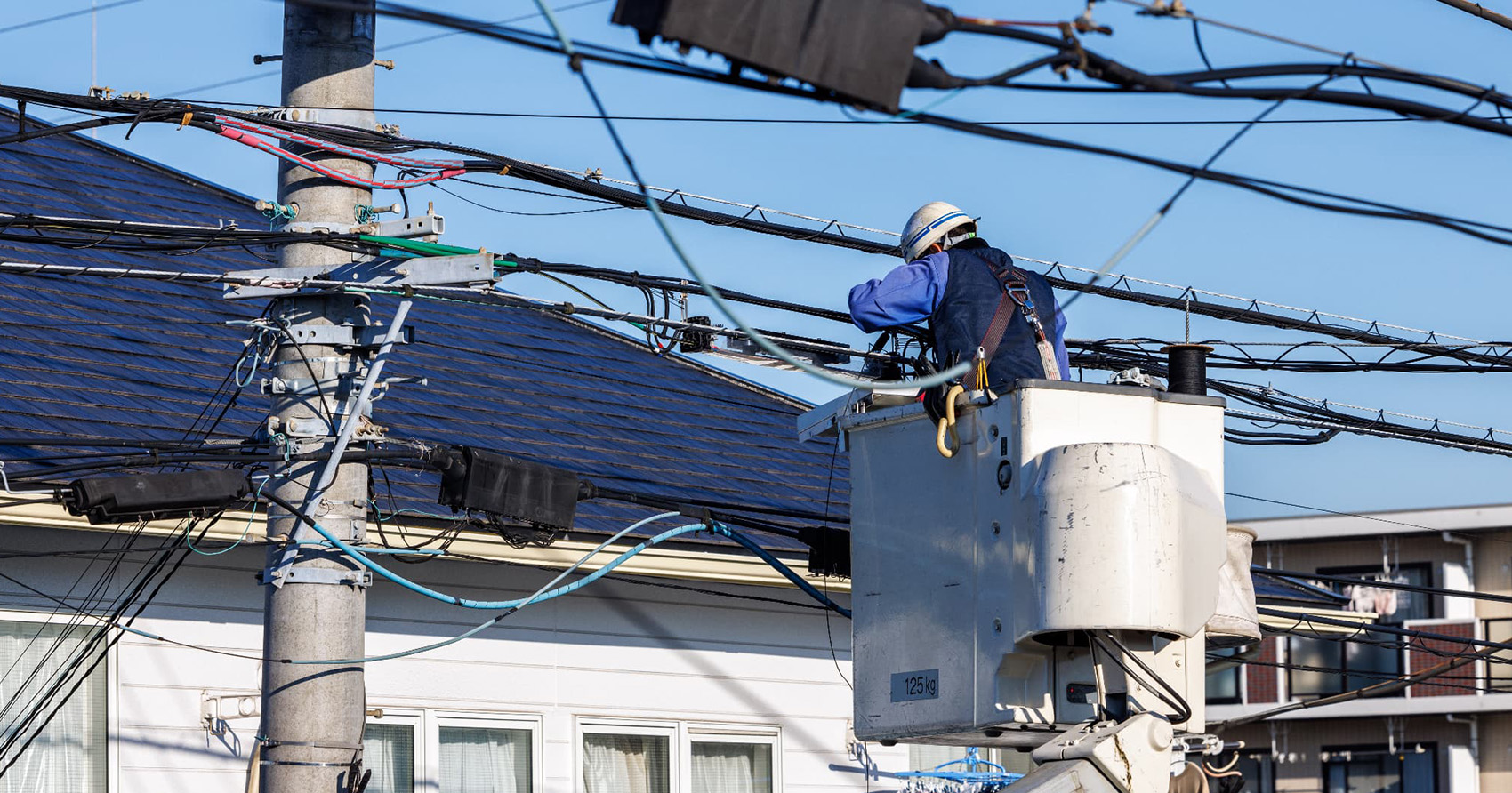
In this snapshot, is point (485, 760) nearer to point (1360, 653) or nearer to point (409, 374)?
point (409, 374)

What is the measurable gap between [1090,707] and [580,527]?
17.0 feet

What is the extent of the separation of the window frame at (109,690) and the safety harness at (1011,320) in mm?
4989

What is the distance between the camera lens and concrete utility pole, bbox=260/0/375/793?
7805mm

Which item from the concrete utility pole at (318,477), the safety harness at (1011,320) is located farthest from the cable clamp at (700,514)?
the safety harness at (1011,320)

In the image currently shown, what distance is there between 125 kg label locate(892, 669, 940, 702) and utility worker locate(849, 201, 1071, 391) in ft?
3.80

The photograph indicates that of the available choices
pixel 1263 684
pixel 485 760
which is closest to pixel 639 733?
pixel 485 760

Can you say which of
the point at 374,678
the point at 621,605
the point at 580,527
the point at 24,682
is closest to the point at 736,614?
the point at 621,605

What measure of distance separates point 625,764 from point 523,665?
103cm

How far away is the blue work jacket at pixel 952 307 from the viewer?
7.78 meters

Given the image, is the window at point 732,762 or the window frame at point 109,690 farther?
the window at point 732,762

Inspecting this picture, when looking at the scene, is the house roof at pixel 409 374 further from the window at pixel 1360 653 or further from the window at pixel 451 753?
the window at pixel 1360 653

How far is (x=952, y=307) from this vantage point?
25.7 ft

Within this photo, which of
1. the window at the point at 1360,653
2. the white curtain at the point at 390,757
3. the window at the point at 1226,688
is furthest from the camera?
the window at the point at 1226,688

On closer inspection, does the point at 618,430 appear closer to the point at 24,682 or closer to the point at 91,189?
the point at 91,189
